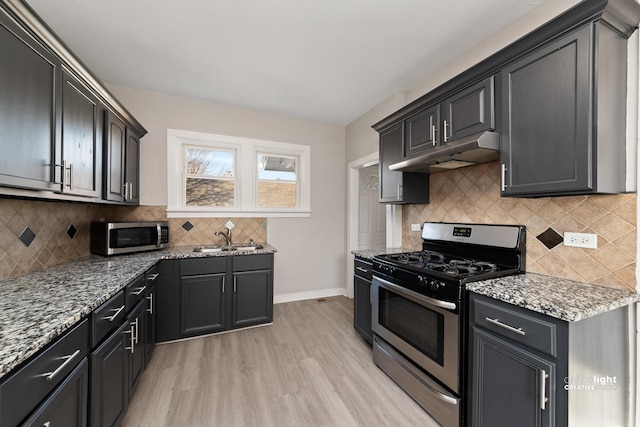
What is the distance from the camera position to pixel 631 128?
1352 millimetres

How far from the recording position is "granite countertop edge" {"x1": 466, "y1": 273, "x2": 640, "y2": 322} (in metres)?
1.14

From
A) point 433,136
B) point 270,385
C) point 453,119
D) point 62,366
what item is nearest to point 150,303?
point 270,385

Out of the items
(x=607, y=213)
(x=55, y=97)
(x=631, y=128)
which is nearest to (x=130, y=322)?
(x=55, y=97)

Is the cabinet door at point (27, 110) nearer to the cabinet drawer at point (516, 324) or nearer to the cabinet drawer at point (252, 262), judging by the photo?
the cabinet drawer at point (252, 262)

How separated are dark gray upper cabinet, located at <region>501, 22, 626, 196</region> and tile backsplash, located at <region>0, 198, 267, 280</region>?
10.5ft

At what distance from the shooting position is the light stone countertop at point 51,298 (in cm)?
83

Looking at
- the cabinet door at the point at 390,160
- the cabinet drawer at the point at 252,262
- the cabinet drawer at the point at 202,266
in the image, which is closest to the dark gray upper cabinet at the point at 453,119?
the cabinet door at the point at 390,160

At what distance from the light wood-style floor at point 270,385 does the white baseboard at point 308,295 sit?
0.84 meters

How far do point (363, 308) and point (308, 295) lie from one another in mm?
1501

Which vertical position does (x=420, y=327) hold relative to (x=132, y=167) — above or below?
below

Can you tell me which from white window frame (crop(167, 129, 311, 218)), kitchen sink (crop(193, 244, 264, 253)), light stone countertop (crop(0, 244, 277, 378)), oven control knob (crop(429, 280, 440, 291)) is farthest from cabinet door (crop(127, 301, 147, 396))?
oven control knob (crop(429, 280, 440, 291))

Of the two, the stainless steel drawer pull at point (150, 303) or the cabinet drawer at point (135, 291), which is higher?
the cabinet drawer at point (135, 291)

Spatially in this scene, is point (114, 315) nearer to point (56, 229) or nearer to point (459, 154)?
point (56, 229)

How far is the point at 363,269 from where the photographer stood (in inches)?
101
